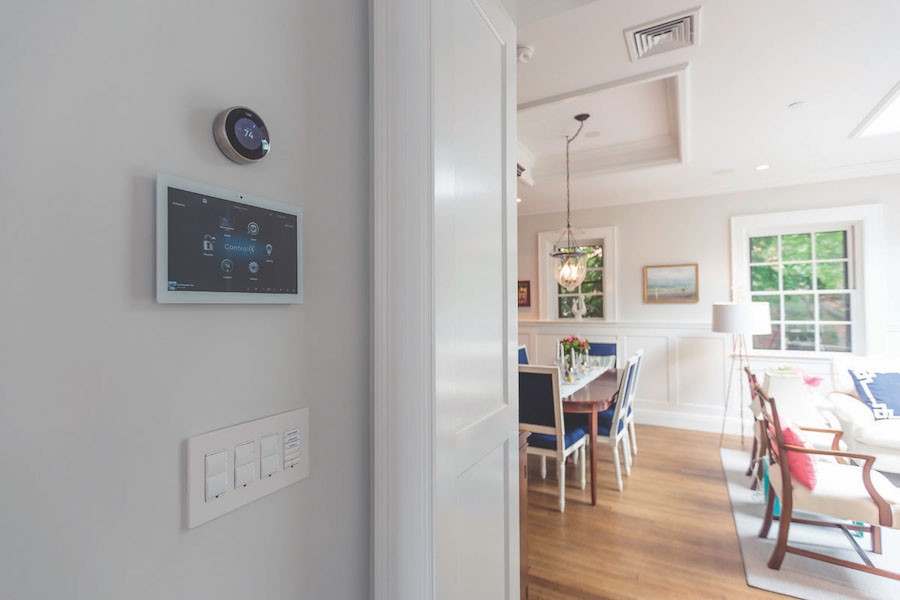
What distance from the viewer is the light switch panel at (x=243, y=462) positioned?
0.55 m

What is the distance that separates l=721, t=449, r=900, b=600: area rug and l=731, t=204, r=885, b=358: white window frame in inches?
→ 90.6

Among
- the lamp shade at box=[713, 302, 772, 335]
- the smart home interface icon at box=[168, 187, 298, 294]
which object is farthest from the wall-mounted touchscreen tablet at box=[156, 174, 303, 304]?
the lamp shade at box=[713, 302, 772, 335]

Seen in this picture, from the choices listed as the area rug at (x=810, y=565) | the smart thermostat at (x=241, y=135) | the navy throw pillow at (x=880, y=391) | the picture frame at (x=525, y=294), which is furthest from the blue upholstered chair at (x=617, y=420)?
the smart thermostat at (x=241, y=135)

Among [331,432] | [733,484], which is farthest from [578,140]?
[331,432]

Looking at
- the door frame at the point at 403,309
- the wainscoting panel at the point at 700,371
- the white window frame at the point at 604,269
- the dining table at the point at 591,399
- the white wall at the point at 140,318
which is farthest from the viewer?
the white window frame at the point at 604,269

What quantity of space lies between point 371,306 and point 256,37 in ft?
1.60

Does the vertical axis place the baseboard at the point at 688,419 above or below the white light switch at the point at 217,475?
below

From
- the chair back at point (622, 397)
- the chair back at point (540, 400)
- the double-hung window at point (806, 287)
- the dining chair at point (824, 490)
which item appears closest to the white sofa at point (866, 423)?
the double-hung window at point (806, 287)

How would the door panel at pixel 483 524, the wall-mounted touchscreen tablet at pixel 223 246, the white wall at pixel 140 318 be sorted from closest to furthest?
1. the white wall at pixel 140 318
2. the wall-mounted touchscreen tablet at pixel 223 246
3. the door panel at pixel 483 524

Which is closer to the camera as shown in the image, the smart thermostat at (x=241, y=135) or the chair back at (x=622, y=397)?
the smart thermostat at (x=241, y=135)

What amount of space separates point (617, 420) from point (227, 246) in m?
3.11

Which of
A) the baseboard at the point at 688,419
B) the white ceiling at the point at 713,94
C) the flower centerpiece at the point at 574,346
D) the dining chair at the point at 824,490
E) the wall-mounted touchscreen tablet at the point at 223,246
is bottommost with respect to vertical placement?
the baseboard at the point at 688,419

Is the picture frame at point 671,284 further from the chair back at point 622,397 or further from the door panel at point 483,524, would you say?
the door panel at point 483,524

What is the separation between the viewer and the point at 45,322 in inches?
16.7
